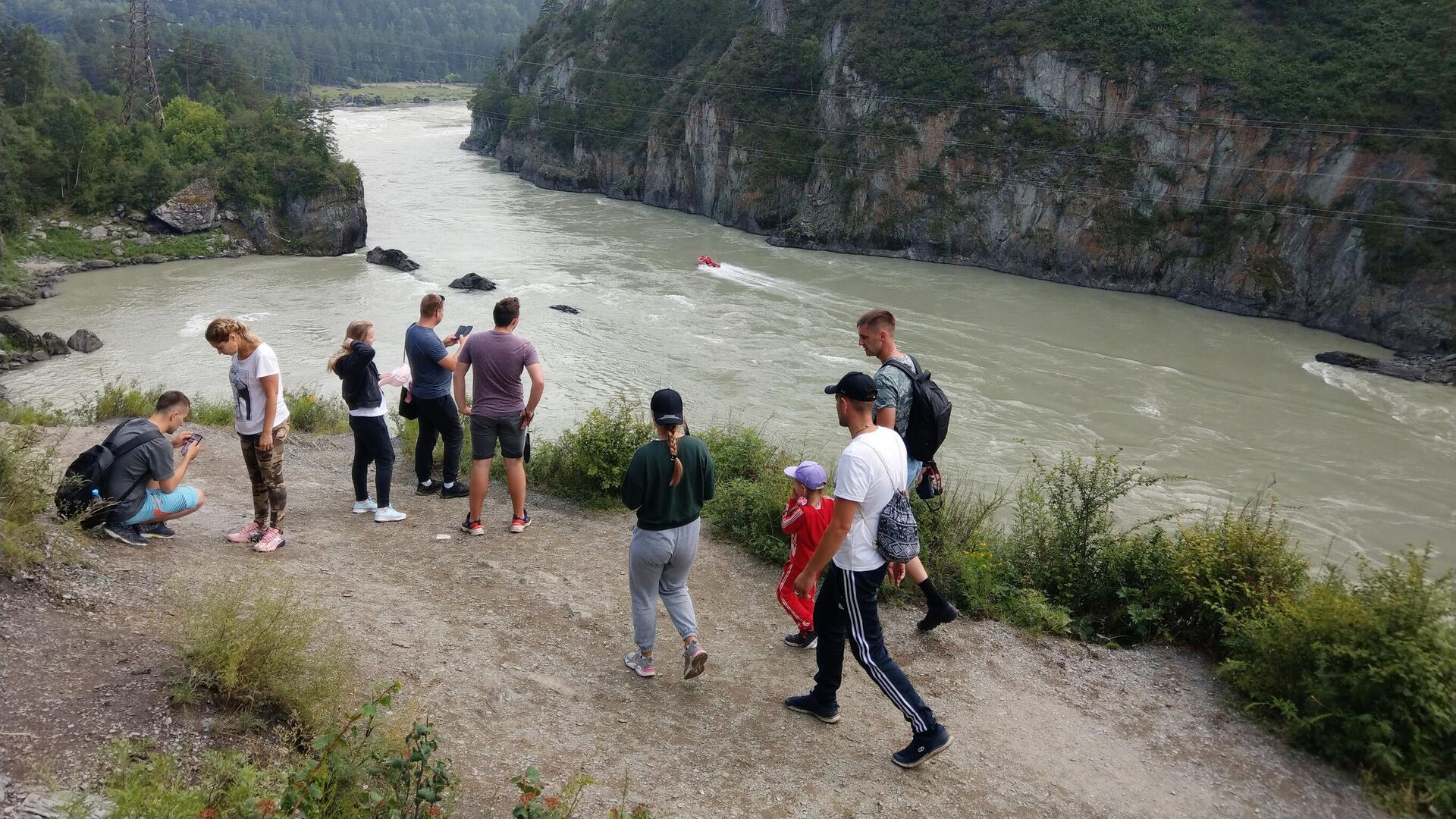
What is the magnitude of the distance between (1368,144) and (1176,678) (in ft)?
120

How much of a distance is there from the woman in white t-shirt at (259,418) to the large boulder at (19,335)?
24229 millimetres

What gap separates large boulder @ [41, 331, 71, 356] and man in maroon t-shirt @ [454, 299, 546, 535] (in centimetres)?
2460

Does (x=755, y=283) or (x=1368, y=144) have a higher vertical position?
(x=1368, y=144)

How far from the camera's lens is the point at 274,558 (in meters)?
6.76

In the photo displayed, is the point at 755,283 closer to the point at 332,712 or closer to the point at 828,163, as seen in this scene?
the point at 828,163

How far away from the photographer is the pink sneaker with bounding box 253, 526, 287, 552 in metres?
6.84

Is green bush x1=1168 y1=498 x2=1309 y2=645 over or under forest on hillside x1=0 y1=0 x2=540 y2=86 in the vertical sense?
under

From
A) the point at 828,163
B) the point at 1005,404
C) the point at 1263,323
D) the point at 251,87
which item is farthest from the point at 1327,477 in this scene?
the point at 251,87

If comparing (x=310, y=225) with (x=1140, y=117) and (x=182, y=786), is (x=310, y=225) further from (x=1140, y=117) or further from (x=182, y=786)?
(x=182, y=786)

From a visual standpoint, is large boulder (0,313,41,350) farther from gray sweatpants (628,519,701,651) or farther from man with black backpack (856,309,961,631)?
man with black backpack (856,309,961,631)

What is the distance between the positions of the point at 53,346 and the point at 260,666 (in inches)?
1070

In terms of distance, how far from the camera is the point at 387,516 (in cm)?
791

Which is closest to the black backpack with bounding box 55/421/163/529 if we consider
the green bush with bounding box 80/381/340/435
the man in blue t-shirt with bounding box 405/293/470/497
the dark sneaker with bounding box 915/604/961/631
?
the man in blue t-shirt with bounding box 405/293/470/497

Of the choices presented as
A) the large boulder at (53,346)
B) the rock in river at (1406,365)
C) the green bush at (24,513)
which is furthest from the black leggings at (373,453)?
the rock in river at (1406,365)
